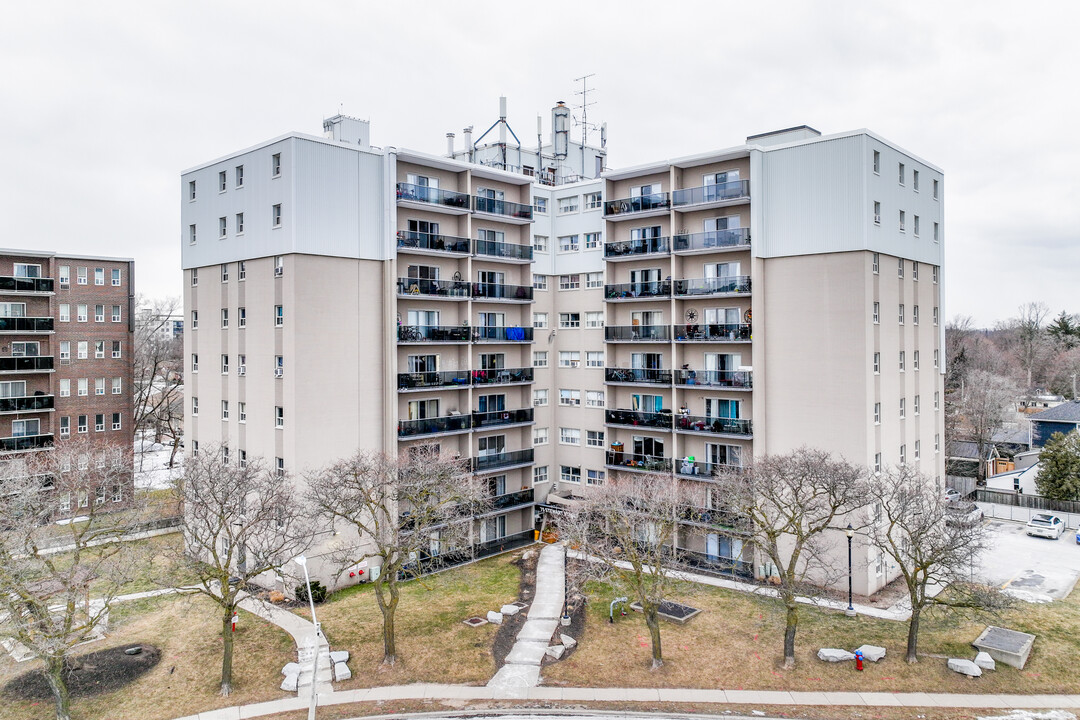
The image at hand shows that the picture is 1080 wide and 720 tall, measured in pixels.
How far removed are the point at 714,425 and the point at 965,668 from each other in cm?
1597

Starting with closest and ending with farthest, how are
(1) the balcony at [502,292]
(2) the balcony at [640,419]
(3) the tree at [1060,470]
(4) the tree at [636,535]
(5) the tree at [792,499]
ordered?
(5) the tree at [792,499] → (4) the tree at [636,535] → (2) the balcony at [640,419] → (1) the balcony at [502,292] → (3) the tree at [1060,470]

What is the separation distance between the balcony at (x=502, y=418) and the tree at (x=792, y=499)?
14348mm

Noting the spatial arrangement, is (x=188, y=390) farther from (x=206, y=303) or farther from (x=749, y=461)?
(x=749, y=461)

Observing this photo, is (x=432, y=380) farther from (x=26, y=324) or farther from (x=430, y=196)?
(x=26, y=324)

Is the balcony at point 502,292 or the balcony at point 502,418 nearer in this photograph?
the balcony at point 502,418

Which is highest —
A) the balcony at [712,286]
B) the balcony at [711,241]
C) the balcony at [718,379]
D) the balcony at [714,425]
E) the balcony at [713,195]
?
the balcony at [713,195]

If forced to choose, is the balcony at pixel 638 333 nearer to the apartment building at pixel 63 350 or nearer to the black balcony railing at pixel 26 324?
the apartment building at pixel 63 350

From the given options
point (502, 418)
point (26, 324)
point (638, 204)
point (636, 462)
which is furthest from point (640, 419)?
point (26, 324)

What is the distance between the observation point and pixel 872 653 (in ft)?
86.9

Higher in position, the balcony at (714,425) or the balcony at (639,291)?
the balcony at (639,291)

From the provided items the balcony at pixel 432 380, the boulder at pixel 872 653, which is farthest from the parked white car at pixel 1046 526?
the balcony at pixel 432 380

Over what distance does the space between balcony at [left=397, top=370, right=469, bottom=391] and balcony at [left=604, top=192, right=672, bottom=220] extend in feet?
44.1

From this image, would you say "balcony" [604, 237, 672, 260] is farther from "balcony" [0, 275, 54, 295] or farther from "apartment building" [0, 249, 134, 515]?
"balcony" [0, 275, 54, 295]

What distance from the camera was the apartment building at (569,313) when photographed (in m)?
34.0
